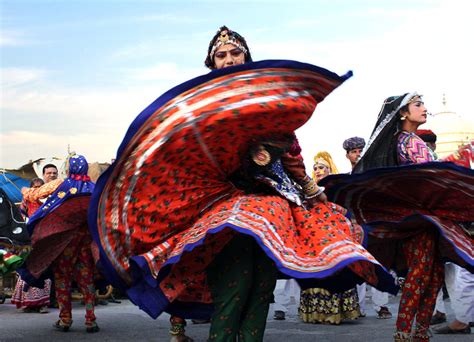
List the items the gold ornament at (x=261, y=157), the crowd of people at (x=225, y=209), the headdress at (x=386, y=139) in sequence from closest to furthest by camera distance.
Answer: the crowd of people at (x=225, y=209) < the gold ornament at (x=261, y=157) < the headdress at (x=386, y=139)

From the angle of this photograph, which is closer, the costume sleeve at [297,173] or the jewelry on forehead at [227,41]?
the costume sleeve at [297,173]

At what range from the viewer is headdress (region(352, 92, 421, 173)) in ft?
19.6

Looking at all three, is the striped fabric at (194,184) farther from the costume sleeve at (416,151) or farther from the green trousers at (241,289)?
the costume sleeve at (416,151)

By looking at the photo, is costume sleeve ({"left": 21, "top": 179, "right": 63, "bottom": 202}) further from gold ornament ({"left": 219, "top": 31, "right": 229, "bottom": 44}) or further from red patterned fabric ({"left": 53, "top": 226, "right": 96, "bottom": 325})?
gold ornament ({"left": 219, "top": 31, "right": 229, "bottom": 44})

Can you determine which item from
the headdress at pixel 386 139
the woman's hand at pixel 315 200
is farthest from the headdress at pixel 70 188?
the woman's hand at pixel 315 200

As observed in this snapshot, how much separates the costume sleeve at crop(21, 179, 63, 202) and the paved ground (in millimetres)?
1420

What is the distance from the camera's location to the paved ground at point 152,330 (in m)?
7.30

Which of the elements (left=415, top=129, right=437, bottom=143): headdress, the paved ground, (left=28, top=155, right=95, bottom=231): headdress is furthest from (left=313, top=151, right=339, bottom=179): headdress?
(left=28, top=155, right=95, bottom=231): headdress

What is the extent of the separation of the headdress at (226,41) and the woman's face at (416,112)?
1.72 metres

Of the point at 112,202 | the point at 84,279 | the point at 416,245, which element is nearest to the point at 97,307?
the point at 84,279

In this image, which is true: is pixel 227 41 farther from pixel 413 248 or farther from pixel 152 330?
pixel 152 330

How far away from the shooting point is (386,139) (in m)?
6.06

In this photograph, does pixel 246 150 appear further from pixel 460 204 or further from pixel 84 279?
pixel 84 279

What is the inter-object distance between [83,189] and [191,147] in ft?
13.1
